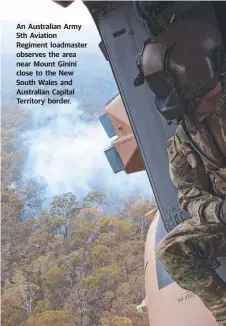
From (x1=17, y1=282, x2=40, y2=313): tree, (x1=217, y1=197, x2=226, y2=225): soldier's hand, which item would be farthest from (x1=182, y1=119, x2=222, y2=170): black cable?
(x1=17, y1=282, x2=40, y2=313): tree

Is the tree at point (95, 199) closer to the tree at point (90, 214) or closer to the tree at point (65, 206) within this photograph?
the tree at point (90, 214)

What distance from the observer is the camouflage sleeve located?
77.5 inches

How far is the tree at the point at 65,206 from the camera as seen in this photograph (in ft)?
55.4

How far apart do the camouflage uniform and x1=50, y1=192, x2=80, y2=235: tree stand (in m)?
14.7

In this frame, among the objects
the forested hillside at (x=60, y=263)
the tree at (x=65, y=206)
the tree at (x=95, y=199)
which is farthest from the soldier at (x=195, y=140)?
the tree at (x=95, y=199)

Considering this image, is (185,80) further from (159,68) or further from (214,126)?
(214,126)

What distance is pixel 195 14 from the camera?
205 centimetres

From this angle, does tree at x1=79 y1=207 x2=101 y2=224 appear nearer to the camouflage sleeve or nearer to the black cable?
the camouflage sleeve

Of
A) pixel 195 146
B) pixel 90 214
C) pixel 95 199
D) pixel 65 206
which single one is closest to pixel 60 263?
pixel 65 206

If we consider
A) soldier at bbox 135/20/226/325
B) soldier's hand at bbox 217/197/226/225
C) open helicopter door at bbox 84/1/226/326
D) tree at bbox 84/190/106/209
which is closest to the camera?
soldier's hand at bbox 217/197/226/225

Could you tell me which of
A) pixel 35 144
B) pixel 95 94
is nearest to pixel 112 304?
pixel 35 144

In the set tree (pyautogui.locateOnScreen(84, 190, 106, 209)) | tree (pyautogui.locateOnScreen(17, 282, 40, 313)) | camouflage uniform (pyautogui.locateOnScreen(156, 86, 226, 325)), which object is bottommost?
tree (pyautogui.locateOnScreen(17, 282, 40, 313))

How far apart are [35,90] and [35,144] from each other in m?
11.9

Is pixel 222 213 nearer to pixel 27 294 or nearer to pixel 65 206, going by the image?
pixel 27 294
